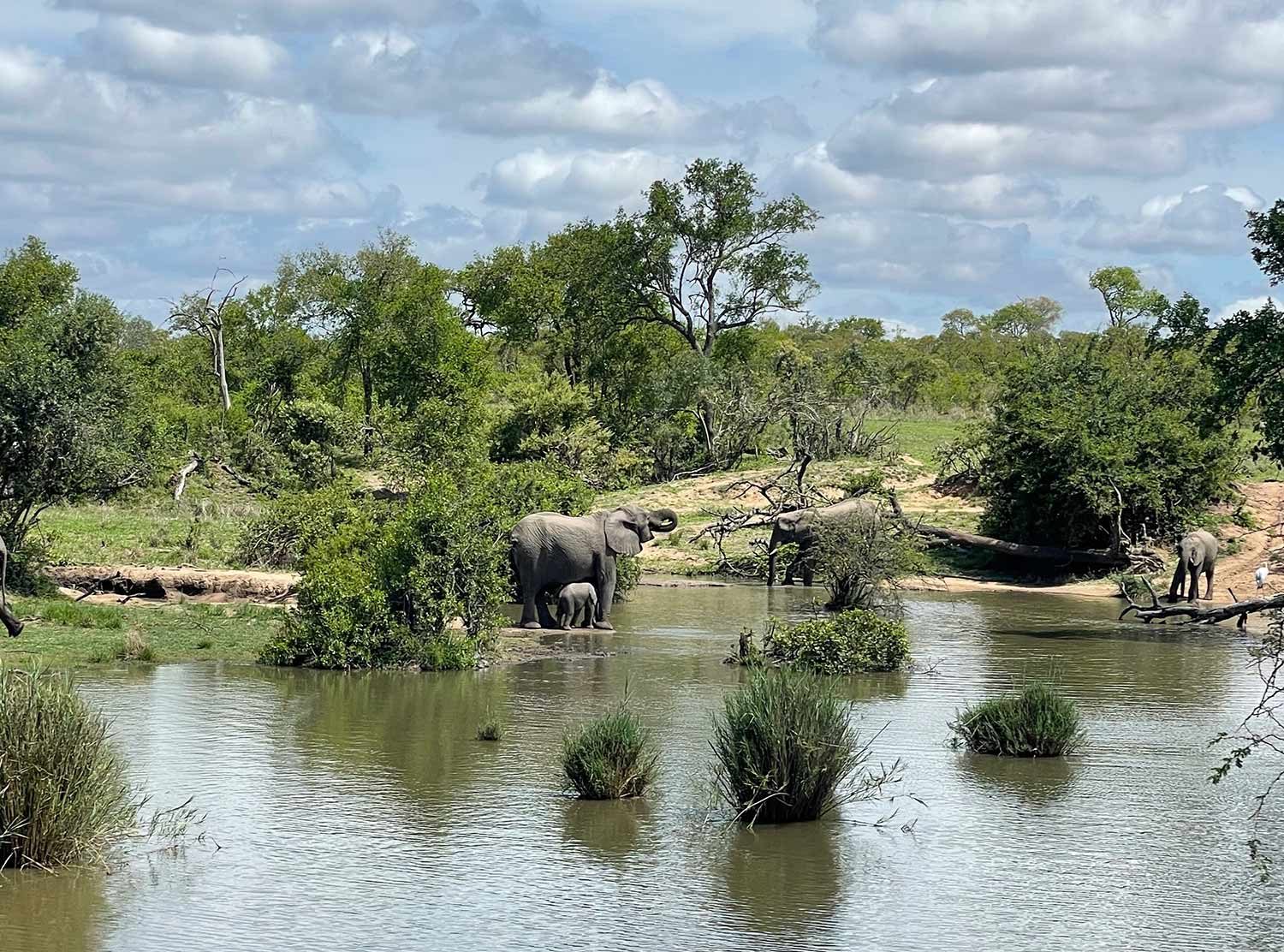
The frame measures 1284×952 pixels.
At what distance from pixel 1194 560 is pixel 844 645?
1043 cm

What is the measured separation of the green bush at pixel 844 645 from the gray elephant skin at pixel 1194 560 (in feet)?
30.1

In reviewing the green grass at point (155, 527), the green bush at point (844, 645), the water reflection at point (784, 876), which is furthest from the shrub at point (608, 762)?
the green grass at point (155, 527)

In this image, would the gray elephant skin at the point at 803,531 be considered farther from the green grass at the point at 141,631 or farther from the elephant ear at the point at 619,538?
the green grass at the point at 141,631

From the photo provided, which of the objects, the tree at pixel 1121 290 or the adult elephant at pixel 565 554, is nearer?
the adult elephant at pixel 565 554

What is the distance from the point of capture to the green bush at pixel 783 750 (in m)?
12.5

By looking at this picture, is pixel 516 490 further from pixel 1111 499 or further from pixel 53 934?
pixel 53 934

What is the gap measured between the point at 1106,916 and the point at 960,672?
395 inches

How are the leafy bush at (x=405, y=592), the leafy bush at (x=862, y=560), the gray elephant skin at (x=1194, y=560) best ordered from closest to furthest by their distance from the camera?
the leafy bush at (x=405, y=592) → the leafy bush at (x=862, y=560) → the gray elephant skin at (x=1194, y=560)

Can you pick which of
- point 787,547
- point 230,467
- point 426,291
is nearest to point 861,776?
point 787,547

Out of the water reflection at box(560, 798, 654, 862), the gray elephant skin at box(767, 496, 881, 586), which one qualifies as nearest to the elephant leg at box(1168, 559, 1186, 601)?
the gray elephant skin at box(767, 496, 881, 586)

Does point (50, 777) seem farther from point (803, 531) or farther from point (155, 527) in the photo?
point (803, 531)

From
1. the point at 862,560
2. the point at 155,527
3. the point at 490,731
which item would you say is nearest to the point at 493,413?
the point at 155,527

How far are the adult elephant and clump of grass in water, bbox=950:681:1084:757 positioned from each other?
8.57m

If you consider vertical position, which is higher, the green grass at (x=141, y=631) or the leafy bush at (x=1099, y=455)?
the leafy bush at (x=1099, y=455)
